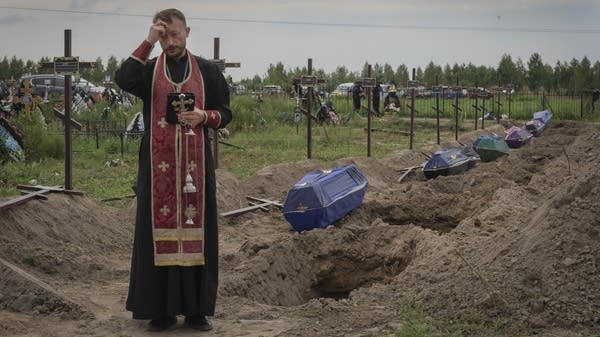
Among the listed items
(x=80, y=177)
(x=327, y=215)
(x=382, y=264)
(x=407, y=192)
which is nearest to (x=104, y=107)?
(x=80, y=177)

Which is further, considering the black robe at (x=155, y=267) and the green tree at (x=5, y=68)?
the green tree at (x=5, y=68)

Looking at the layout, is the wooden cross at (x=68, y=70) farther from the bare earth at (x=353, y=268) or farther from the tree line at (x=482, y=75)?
the tree line at (x=482, y=75)

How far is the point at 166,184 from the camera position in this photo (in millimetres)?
6539

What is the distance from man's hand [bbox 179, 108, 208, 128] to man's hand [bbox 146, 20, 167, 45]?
0.51 m

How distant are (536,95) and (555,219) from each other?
142 ft

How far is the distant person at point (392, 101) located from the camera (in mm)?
40531

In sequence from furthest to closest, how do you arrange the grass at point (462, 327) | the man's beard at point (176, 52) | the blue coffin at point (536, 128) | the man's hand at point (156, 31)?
the blue coffin at point (536, 128) < the man's beard at point (176, 52) < the man's hand at point (156, 31) < the grass at point (462, 327)

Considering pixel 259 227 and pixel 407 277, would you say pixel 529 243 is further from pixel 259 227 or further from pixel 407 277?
pixel 259 227

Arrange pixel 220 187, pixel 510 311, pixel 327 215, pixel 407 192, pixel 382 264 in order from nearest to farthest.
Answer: pixel 510 311 → pixel 382 264 → pixel 327 215 → pixel 220 187 → pixel 407 192

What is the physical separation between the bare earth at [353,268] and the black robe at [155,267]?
0.67 ft

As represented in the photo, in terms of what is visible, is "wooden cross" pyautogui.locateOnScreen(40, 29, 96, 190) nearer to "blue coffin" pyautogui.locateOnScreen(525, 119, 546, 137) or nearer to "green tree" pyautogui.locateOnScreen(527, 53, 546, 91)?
"blue coffin" pyautogui.locateOnScreen(525, 119, 546, 137)

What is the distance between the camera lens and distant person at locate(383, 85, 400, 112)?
133 feet

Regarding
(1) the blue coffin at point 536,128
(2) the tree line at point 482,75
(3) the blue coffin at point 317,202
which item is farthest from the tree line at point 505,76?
(3) the blue coffin at point 317,202

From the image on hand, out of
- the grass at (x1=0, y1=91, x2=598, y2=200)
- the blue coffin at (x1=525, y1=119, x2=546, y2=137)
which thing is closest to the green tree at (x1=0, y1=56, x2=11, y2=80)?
the grass at (x1=0, y1=91, x2=598, y2=200)
